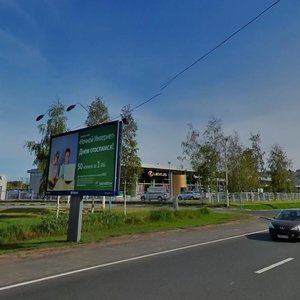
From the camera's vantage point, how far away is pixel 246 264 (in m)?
12.2

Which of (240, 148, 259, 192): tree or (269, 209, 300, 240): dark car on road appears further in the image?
(240, 148, 259, 192): tree

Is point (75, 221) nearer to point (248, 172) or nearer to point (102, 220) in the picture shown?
point (102, 220)

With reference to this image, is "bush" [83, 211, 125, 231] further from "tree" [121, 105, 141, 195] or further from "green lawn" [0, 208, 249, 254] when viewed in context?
"tree" [121, 105, 141, 195]

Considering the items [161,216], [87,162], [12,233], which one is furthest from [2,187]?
[87,162]

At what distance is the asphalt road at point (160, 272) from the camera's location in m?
8.68

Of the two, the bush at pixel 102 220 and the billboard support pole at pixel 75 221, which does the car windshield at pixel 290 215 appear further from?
the bush at pixel 102 220

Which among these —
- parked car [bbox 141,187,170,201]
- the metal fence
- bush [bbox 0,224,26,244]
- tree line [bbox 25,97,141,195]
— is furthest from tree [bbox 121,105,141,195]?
parked car [bbox 141,187,170,201]

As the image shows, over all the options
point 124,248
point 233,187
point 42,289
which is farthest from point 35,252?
point 233,187

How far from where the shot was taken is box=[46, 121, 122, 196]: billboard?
17.4 m

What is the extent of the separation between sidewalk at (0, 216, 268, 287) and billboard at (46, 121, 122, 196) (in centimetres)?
218

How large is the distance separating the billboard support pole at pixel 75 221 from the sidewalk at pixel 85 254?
92 centimetres

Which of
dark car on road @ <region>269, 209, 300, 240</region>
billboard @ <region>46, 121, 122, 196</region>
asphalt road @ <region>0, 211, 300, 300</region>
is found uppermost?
billboard @ <region>46, 121, 122, 196</region>

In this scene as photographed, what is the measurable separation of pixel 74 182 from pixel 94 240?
2490 millimetres

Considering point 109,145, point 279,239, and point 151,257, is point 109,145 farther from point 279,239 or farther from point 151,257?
point 279,239
